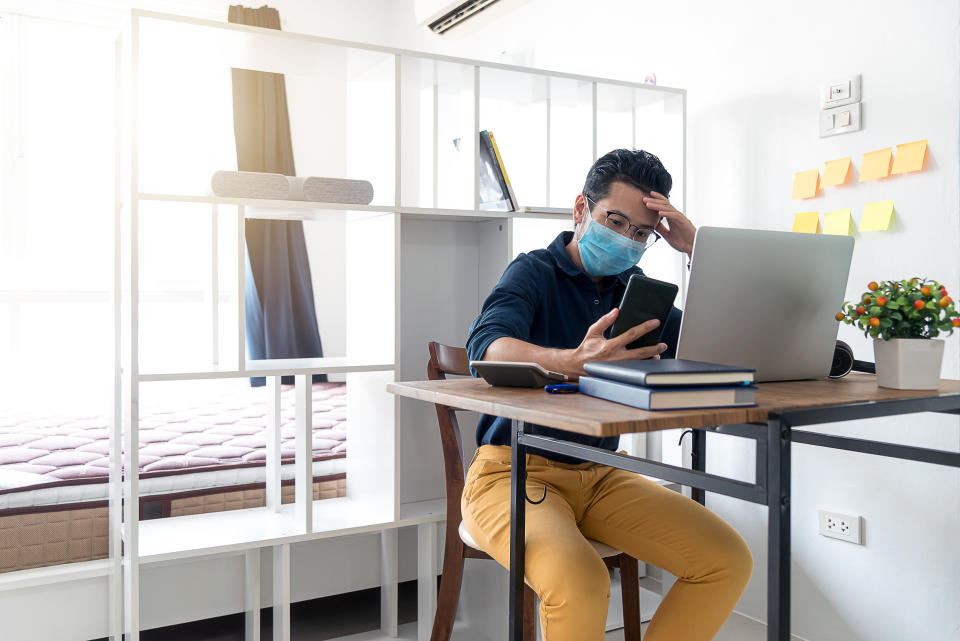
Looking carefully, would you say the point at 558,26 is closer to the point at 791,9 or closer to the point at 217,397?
Answer: the point at 791,9

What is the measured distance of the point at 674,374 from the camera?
98 centimetres

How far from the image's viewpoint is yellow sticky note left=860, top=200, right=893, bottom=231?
78.4 inches

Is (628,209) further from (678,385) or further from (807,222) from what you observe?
(807,222)

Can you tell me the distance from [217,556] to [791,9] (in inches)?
88.8

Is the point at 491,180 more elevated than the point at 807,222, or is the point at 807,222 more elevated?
the point at 491,180

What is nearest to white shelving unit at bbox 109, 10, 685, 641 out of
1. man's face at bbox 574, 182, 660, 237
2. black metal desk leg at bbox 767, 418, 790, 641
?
man's face at bbox 574, 182, 660, 237

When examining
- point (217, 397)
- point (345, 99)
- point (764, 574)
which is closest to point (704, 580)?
point (764, 574)

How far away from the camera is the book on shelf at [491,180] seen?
2.31m

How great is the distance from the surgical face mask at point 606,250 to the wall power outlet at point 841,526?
1.06 m

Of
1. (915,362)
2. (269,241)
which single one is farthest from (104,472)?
(269,241)

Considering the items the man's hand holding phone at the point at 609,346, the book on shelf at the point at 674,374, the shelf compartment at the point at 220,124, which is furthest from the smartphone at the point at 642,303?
the shelf compartment at the point at 220,124

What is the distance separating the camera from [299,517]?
6.96 ft

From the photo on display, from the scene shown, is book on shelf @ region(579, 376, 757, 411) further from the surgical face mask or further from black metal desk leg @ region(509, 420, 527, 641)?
the surgical face mask

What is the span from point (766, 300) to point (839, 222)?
3.31ft
